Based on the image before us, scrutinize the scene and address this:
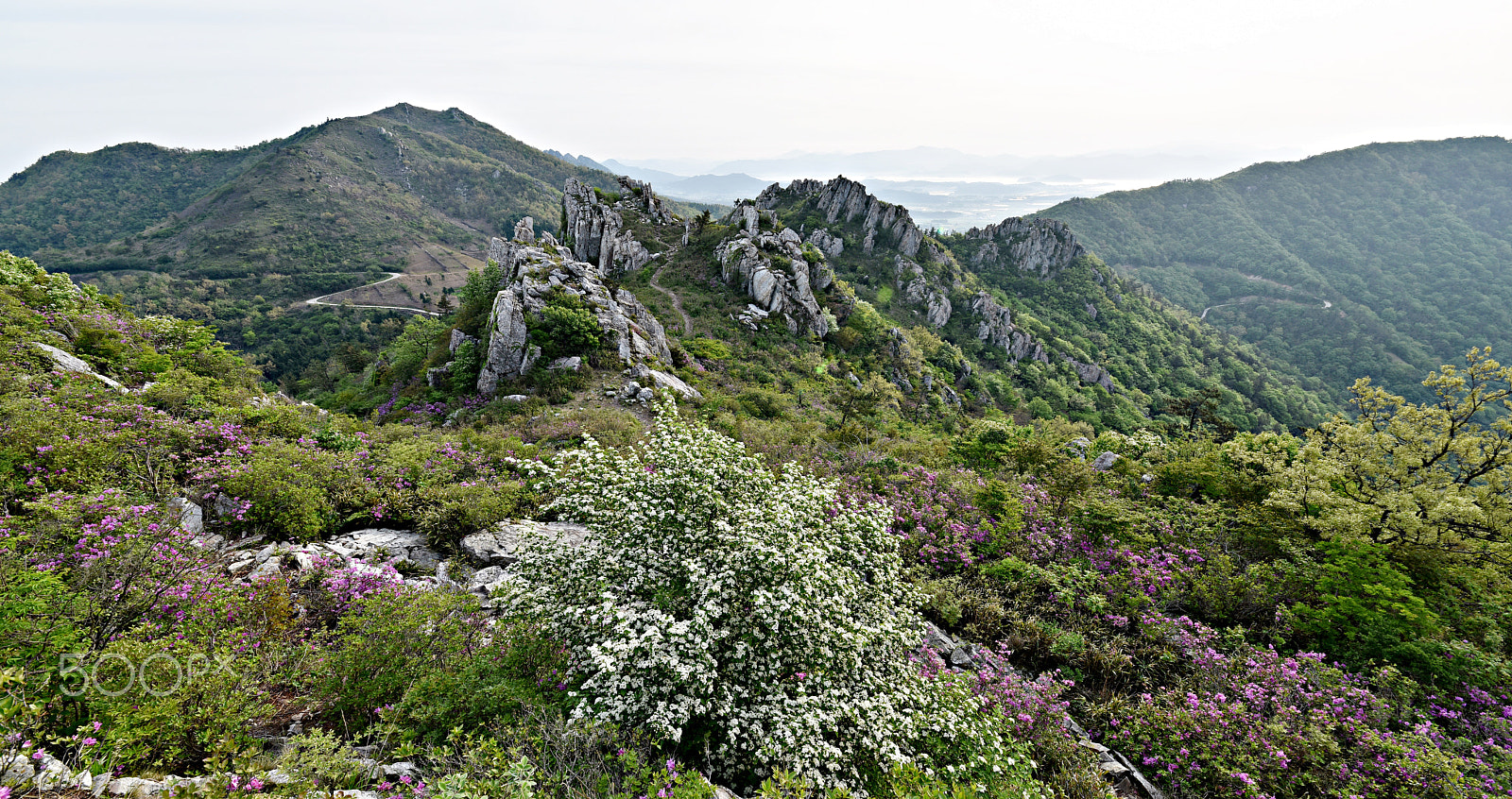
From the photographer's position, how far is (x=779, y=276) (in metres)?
35.5

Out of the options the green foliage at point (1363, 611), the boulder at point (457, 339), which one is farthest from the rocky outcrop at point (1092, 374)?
the boulder at point (457, 339)

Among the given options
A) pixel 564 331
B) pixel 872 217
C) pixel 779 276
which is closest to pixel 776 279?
pixel 779 276

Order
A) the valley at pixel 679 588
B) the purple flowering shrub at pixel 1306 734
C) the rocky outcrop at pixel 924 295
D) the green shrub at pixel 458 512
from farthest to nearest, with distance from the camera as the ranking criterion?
the rocky outcrop at pixel 924 295
the green shrub at pixel 458 512
the purple flowering shrub at pixel 1306 734
the valley at pixel 679 588

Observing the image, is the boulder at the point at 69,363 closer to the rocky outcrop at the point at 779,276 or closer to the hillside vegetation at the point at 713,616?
the hillside vegetation at the point at 713,616

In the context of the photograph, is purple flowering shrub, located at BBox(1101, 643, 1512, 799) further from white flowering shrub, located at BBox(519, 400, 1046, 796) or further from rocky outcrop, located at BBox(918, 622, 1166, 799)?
white flowering shrub, located at BBox(519, 400, 1046, 796)

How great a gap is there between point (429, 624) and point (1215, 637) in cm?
1227

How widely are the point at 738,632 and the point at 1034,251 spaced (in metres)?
86.8

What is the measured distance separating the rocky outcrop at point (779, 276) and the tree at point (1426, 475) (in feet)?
88.7

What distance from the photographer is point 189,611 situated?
215 inches

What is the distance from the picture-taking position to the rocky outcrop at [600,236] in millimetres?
40000

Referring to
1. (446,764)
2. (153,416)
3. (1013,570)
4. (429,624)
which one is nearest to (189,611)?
(429,624)

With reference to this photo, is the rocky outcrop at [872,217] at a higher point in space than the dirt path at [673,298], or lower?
higher

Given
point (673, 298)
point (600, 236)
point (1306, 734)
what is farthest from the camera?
point (600, 236)

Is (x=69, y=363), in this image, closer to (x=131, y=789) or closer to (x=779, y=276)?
(x=131, y=789)
